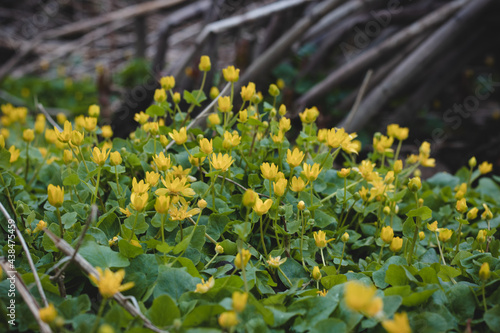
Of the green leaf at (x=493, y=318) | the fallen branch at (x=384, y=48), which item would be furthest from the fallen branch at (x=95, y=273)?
the fallen branch at (x=384, y=48)

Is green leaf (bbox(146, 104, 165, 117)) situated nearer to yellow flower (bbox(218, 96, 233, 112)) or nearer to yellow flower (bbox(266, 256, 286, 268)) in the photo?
yellow flower (bbox(218, 96, 233, 112))

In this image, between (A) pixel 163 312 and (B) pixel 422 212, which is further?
(B) pixel 422 212

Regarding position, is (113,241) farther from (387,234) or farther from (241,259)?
(387,234)

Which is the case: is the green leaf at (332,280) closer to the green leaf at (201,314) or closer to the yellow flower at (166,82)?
the green leaf at (201,314)

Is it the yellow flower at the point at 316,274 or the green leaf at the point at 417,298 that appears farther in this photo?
the yellow flower at the point at 316,274

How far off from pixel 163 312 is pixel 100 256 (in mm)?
211

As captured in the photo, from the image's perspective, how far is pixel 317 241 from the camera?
3.49ft

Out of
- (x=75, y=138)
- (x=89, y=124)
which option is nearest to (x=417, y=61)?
(x=89, y=124)

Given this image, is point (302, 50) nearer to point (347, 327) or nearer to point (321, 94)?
point (321, 94)

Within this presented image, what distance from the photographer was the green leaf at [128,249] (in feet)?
3.18

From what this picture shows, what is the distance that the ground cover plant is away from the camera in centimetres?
85

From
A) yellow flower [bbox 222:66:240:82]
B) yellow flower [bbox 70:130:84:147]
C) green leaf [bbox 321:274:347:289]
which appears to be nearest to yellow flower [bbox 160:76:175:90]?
yellow flower [bbox 222:66:240:82]

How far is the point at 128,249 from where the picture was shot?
0.98 meters

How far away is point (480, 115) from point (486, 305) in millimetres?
2672
